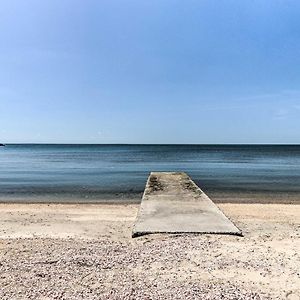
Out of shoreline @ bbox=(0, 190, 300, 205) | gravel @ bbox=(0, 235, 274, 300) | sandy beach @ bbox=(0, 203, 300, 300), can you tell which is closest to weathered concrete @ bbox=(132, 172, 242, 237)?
sandy beach @ bbox=(0, 203, 300, 300)

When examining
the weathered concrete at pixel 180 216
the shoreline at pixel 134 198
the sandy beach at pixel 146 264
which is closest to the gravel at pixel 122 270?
the sandy beach at pixel 146 264

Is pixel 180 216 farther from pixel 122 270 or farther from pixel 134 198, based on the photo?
pixel 134 198

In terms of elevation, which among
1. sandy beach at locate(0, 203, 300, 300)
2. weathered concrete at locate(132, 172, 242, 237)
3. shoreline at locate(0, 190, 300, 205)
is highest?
weathered concrete at locate(132, 172, 242, 237)

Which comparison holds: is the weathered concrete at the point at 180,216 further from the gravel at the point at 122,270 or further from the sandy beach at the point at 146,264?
the gravel at the point at 122,270

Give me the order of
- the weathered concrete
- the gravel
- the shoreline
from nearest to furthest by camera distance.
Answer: the gravel
the weathered concrete
the shoreline

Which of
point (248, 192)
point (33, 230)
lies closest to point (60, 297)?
point (33, 230)

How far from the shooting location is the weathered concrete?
26.1ft

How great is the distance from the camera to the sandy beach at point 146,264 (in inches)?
186

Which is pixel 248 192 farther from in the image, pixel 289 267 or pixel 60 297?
pixel 60 297

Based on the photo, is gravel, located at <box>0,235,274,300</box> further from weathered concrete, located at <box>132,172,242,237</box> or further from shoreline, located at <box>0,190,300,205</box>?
shoreline, located at <box>0,190,300,205</box>

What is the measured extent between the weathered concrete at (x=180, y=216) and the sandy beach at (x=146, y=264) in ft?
1.28

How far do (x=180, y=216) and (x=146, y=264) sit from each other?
3.75 metres

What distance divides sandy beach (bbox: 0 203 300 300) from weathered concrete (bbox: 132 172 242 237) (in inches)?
15.4

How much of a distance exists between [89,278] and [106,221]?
17.0 ft
